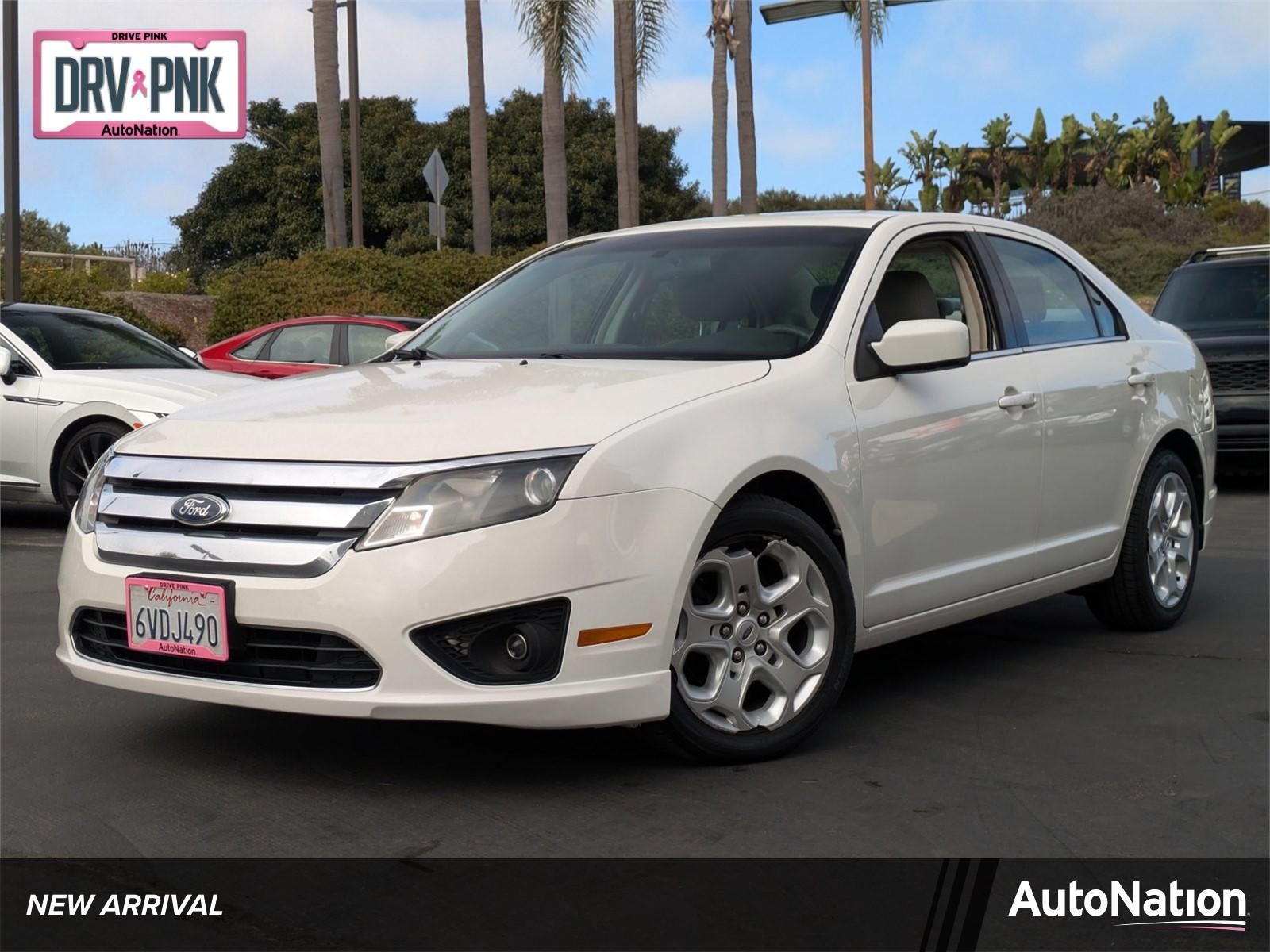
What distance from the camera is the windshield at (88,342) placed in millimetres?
10203

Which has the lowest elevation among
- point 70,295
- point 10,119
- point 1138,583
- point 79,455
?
point 1138,583

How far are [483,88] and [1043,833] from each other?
2465 cm

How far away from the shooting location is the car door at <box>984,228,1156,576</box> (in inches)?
227

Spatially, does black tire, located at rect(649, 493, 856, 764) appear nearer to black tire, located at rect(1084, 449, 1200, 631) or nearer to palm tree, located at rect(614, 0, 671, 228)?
black tire, located at rect(1084, 449, 1200, 631)

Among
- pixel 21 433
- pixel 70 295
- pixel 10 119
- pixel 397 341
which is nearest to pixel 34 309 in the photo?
pixel 21 433

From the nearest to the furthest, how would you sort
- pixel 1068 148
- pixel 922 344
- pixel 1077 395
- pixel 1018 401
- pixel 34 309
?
pixel 922 344
pixel 1018 401
pixel 1077 395
pixel 34 309
pixel 1068 148

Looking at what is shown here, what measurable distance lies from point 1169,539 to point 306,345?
1060 cm

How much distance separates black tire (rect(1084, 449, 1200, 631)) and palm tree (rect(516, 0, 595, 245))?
1923cm

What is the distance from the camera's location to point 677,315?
5.28 meters

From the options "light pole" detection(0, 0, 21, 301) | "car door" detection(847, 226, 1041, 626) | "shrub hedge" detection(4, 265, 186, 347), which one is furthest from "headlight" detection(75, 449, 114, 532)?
"shrub hedge" detection(4, 265, 186, 347)

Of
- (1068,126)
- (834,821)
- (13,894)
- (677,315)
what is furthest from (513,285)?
(1068,126)

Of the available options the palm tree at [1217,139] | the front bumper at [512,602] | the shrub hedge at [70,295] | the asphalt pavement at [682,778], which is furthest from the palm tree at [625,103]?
the palm tree at [1217,139]

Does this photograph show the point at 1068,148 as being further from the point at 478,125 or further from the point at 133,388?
the point at 133,388

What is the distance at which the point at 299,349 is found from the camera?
51.2 feet
